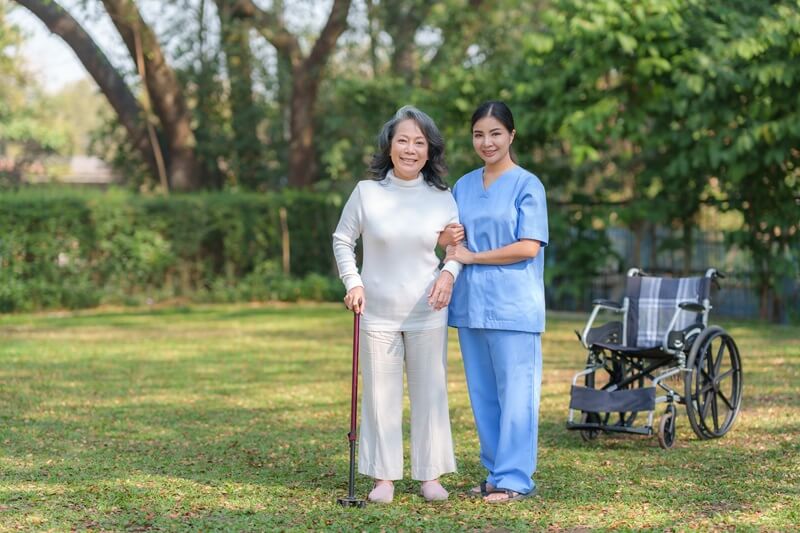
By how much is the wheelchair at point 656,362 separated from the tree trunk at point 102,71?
12.8 m

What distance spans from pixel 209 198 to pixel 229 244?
760 millimetres

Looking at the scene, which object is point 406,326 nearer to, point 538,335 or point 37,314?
point 538,335

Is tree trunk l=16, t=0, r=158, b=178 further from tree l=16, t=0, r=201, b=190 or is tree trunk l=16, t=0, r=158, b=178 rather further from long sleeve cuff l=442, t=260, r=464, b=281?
long sleeve cuff l=442, t=260, r=464, b=281

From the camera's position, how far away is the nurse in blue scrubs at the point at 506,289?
5.31 m

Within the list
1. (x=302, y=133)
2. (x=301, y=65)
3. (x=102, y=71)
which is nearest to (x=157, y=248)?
(x=102, y=71)

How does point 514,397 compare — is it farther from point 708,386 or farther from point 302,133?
point 302,133

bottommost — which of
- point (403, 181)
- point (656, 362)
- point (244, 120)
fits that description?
point (656, 362)

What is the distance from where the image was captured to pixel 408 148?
5238 mm

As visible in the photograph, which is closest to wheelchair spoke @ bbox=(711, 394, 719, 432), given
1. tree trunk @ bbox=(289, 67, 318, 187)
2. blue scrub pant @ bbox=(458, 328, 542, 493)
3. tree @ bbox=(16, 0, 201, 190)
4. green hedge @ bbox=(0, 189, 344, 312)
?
blue scrub pant @ bbox=(458, 328, 542, 493)

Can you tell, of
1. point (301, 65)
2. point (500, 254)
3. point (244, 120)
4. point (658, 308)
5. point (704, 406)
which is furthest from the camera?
point (244, 120)

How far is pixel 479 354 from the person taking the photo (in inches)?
215

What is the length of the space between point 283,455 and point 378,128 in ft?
40.4

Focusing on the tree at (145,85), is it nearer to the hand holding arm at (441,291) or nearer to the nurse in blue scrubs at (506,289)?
the nurse in blue scrubs at (506,289)

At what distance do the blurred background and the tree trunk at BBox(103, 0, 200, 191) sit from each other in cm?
4
